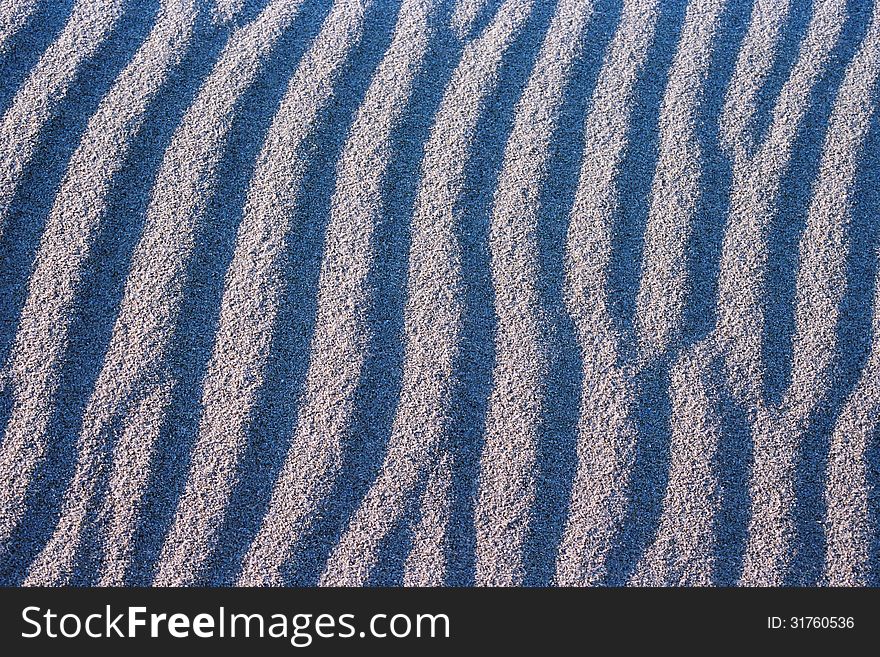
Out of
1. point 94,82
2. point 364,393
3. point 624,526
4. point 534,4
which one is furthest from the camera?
point 534,4

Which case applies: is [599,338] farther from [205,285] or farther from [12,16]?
[12,16]

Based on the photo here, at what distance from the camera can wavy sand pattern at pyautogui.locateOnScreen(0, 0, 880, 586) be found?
1.40 metres

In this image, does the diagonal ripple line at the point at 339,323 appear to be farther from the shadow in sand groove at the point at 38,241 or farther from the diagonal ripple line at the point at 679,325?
the diagonal ripple line at the point at 679,325

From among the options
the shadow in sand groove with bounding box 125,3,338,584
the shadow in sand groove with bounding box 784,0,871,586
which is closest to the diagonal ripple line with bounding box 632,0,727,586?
the shadow in sand groove with bounding box 784,0,871,586

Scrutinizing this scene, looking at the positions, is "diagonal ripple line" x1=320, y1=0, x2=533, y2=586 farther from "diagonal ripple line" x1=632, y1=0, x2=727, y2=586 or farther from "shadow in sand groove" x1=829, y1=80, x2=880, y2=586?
"shadow in sand groove" x1=829, y1=80, x2=880, y2=586

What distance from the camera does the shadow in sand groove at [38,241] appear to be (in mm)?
1393

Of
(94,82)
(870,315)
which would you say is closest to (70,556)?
A: (94,82)

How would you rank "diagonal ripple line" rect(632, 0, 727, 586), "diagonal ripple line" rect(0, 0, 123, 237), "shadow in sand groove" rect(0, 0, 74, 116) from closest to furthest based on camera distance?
1. "diagonal ripple line" rect(632, 0, 727, 586)
2. "diagonal ripple line" rect(0, 0, 123, 237)
3. "shadow in sand groove" rect(0, 0, 74, 116)

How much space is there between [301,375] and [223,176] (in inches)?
22.5

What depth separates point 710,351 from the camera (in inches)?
61.8

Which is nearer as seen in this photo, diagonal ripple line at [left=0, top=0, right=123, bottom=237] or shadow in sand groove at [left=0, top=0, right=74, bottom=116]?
diagonal ripple line at [left=0, top=0, right=123, bottom=237]

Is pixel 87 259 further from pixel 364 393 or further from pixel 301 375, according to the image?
pixel 364 393

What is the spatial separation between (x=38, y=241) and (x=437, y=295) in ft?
2.98

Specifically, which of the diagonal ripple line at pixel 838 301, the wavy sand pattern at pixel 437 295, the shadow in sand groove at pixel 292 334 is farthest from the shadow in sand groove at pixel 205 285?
the diagonal ripple line at pixel 838 301
